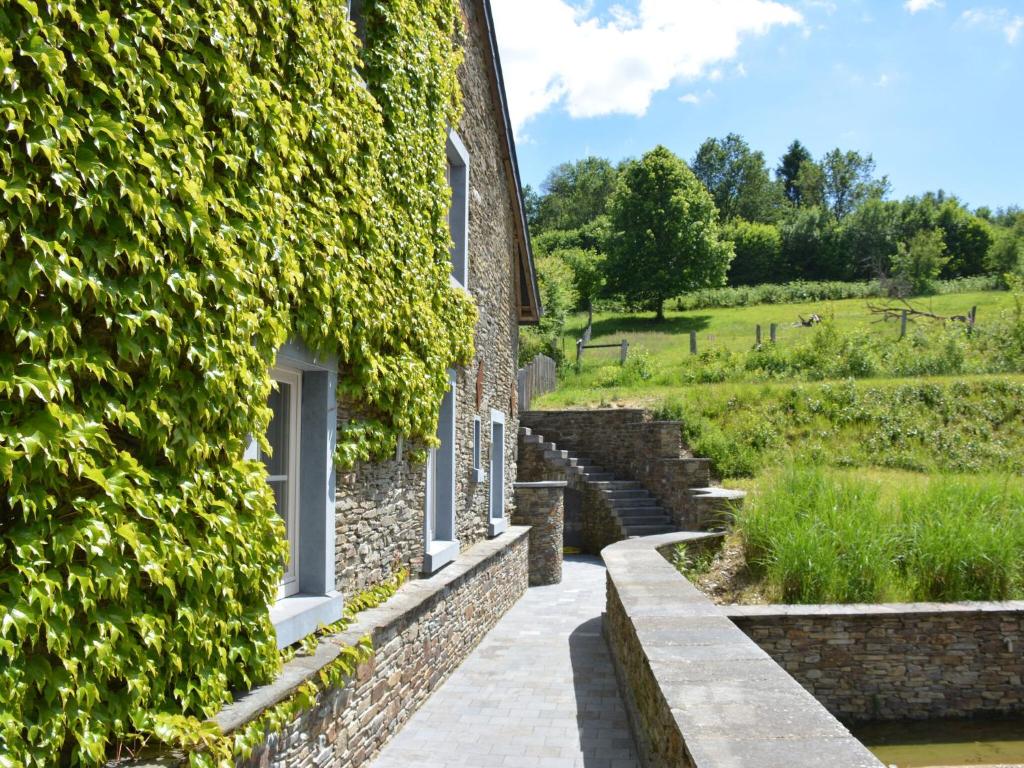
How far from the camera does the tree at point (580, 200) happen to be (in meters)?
70.3

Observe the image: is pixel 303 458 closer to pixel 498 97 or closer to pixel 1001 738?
pixel 1001 738

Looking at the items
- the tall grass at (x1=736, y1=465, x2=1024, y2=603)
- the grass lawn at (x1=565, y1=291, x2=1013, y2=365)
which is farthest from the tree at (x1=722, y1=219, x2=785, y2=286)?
the tall grass at (x1=736, y1=465, x2=1024, y2=603)

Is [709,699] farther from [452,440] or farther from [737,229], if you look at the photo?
[737,229]

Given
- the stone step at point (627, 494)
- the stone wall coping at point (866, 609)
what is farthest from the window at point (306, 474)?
the stone step at point (627, 494)

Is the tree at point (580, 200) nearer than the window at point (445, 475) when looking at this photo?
No

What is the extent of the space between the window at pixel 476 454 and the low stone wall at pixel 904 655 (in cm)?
404

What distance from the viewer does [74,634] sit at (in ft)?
7.63

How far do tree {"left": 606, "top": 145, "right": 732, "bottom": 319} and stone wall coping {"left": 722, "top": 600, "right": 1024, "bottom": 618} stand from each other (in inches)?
1331

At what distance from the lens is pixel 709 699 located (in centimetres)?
319

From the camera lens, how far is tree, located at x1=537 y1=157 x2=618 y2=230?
231 feet

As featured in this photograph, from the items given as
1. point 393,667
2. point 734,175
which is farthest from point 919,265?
point 393,667

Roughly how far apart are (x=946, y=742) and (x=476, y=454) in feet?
18.8

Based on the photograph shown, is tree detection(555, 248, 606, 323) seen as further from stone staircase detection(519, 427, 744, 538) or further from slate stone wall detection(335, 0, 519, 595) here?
slate stone wall detection(335, 0, 519, 595)

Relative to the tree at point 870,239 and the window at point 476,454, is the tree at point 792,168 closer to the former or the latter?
the tree at point 870,239
